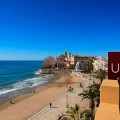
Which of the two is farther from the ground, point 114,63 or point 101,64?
point 101,64

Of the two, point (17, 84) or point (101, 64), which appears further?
point (101, 64)

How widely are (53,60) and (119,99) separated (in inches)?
5597

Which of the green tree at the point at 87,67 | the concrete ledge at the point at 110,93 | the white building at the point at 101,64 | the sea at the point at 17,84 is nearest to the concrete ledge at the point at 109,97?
the concrete ledge at the point at 110,93

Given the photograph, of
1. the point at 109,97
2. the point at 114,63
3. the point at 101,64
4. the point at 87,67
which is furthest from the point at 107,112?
the point at 87,67

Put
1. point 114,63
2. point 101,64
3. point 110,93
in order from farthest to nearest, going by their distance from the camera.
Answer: point 101,64 < point 114,63 < point 110,93

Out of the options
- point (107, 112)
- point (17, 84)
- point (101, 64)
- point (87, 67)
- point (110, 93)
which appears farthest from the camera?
point (87, 67)

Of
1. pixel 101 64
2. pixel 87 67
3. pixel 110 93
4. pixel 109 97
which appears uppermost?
pixel 101 64

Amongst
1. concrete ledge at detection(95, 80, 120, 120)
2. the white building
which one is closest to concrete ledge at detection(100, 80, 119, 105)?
concrete ledge at detection(95, 80, 120, 120)

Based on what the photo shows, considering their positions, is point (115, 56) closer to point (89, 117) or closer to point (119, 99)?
point (119, 99)

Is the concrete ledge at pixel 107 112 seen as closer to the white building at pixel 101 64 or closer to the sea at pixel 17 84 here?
the sea at pixel 17 84

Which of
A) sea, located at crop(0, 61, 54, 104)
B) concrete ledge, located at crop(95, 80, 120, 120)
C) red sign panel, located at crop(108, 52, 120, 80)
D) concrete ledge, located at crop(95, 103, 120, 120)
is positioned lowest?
sea, located at crop(0, 61, 54, 104)

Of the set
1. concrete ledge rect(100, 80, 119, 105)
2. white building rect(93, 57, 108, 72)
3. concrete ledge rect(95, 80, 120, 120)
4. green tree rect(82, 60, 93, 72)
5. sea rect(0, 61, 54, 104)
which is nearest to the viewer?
concrete ledge rect(95, 80, 120, 120)

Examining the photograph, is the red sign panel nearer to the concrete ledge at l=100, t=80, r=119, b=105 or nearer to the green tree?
the concrete ledge at l=100, t=80, r=119, b=105

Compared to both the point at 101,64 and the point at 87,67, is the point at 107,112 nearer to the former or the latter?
the point at 101,64
